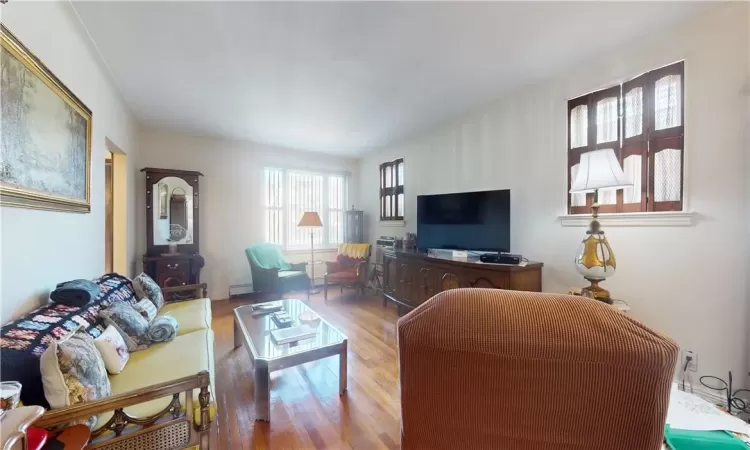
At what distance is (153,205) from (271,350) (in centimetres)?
314

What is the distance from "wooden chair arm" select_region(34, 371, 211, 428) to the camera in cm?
98

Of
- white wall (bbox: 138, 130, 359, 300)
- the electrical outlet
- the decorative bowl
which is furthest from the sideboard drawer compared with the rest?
the electrical outlet

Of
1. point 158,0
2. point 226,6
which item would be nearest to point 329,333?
point 226,6

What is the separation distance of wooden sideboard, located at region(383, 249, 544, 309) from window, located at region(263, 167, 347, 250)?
1.93 m

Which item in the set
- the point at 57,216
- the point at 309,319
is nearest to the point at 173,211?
the point at 57,216

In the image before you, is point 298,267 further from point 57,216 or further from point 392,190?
point 57,216

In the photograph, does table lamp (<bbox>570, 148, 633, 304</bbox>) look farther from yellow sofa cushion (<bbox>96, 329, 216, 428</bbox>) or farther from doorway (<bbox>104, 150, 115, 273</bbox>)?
doorway (<bbox>104, 150, 115, 273</bbox>)

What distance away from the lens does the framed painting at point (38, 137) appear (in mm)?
1247

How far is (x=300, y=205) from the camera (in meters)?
5.30

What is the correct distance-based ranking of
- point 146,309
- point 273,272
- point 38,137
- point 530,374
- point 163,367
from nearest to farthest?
point 530,374 → point 38,137 → point 163,367 → point 146,309 → point 273,272

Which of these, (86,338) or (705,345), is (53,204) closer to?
(86,338)

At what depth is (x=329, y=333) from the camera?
86.0 inches


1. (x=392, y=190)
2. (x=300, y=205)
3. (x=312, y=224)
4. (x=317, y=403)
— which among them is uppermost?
(x=392, y=190)

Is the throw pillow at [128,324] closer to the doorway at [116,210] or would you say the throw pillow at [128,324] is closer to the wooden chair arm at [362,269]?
the doorway at [116,210]
